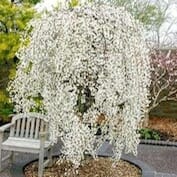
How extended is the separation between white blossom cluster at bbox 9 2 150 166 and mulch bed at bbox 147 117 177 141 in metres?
3.02

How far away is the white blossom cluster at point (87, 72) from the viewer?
4.56m

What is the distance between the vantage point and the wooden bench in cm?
511

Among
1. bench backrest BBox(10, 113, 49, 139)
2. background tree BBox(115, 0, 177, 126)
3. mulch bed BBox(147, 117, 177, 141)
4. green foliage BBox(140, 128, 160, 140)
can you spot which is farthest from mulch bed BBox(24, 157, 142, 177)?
background tree BBox(115, 0, 177, 126)

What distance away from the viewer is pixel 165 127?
859 cm

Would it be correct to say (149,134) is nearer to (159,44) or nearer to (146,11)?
(159,44)

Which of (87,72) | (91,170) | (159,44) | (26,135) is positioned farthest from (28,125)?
(159,44)

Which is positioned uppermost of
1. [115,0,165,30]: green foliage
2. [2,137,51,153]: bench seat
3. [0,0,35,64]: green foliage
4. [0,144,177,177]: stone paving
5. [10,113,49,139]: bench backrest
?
[115,0,165,30]: green foliage

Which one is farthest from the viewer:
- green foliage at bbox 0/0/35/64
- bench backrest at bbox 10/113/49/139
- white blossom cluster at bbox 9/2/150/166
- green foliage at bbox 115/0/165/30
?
green foliage at bbox 115/0/165/30

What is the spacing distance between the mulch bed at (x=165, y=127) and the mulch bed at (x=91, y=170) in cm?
242

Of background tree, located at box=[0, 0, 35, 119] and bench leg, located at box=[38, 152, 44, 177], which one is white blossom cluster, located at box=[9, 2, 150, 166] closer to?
bench leg, located at box=[38, 152, 44, 177]

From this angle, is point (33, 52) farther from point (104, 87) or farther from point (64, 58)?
point (104, 87)

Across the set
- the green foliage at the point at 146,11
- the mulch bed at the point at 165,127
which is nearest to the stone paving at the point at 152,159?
the mulch bed at the point at 165,127

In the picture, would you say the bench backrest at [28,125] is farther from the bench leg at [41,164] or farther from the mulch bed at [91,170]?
the bench leg at [41,164]

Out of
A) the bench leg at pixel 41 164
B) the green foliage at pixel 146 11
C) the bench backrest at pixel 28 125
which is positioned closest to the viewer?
the bench leg at pixel 41 164
